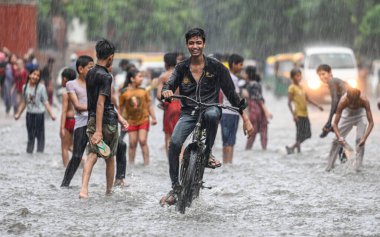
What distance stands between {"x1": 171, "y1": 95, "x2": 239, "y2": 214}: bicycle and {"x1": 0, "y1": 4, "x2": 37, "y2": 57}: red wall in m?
34.3

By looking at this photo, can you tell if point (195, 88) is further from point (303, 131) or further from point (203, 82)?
point (303, 131)

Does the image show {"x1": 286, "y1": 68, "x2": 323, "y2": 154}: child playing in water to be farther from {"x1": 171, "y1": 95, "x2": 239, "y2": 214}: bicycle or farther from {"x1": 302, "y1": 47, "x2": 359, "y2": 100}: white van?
{"x1": 302, "y1": 47, "x2": 359, "y2": 100}: white van

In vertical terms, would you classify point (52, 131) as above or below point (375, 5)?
below

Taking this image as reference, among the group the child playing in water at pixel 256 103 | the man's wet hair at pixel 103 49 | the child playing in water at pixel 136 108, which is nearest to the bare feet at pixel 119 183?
the man's wet hair at pixel 103 49

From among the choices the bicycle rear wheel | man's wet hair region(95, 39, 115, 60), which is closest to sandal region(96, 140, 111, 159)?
man's wet hair region(95, 39, 115, 60)

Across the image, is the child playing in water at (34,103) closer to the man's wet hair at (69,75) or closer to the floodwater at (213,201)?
the floodwater at (213,201)

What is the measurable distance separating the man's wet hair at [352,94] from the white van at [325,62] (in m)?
18.9

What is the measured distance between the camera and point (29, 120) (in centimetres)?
1603

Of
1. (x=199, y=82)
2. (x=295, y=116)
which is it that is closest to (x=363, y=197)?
(x=199, y=82)

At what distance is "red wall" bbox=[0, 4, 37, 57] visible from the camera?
140 feet

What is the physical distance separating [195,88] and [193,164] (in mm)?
795

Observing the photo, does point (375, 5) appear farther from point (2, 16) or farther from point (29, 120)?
point (29, 120)

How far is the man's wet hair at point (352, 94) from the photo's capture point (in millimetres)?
12820

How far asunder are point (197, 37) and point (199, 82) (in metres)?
0.40
